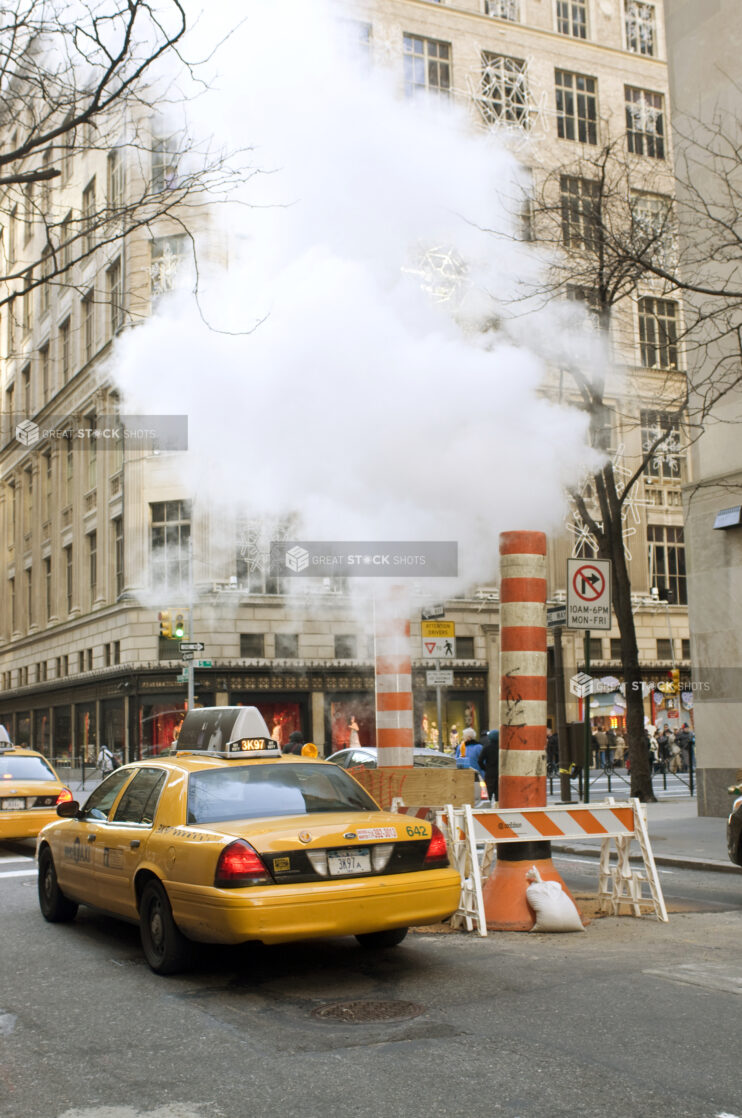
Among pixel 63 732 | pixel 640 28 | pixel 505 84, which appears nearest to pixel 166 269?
pixel 505 84

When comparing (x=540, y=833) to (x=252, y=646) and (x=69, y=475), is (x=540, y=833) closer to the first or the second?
(x=252, y=646)

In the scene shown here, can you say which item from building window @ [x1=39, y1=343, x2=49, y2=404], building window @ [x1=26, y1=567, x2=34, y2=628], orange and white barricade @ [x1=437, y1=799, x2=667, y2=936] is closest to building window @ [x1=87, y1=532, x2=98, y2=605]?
building window @ [x1=39, y1=343, x2=49, y2=404]

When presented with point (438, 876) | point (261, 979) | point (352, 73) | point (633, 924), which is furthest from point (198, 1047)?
point (352, 73)

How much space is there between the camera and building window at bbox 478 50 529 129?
101ft

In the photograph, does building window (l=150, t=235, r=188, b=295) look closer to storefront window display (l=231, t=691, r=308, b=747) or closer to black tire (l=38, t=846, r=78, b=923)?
black tire (l=38, t=846, r=78, b=923)

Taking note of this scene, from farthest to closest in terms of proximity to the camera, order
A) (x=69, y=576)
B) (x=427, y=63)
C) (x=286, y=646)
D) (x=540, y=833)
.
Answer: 1. (x=69, y=576)
2. (x=286, y=646)
3. (x=427, y=63)
4. (x=540, y=833)

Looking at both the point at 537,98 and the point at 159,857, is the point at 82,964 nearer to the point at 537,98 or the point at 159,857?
the point at 159,857

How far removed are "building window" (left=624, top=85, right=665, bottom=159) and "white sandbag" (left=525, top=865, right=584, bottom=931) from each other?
A: 30516 millimetres

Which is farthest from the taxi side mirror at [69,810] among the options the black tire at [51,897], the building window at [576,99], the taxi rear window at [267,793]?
the building window at [576,99]

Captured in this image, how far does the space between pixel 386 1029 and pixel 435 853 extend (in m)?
1.49

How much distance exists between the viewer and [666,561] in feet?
137

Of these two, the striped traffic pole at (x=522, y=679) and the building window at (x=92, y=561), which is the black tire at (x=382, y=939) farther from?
the building window at (x=92, y=561)

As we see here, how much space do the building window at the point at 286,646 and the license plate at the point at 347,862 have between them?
29.5 meters

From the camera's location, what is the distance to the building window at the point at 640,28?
41000 mm
